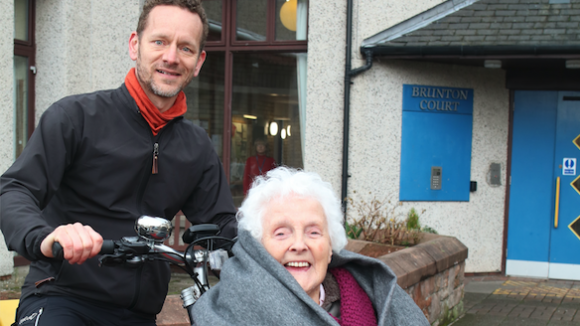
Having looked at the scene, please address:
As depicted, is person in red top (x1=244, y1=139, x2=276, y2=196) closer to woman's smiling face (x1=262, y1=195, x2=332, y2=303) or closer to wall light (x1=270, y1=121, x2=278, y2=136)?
wall light (x1=270, y1=121, x2=278, y2=136)

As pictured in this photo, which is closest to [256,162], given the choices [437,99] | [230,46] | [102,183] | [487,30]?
[230,46]

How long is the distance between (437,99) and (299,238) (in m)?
6.21

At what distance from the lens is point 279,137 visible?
7996 mm

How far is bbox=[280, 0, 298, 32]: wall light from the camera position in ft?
25.4

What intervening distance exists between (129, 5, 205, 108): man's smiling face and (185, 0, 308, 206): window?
219 inches

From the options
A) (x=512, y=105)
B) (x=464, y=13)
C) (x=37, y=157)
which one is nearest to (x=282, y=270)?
(x=37, y=157)

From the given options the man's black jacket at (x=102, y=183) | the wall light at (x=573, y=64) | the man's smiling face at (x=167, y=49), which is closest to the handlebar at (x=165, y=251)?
the man's black jacket at (x=102, y=183)

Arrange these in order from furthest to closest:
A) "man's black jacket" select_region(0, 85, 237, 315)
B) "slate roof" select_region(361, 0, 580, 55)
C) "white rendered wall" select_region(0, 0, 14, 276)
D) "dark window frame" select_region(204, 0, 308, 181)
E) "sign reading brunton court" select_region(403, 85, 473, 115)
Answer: "dark window frame" select_region(204, 0, 308, 181), "sign reading brunton court" select_region(403, 85, 473, 115), "slate roof" select_region(361, 0, 580, 55), "white rendered wall" select_region(0, 0, 14, 276), "man's black jacket" select_region(0, 85, 237, 315)

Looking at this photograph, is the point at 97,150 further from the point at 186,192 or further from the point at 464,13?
the point at 464,13

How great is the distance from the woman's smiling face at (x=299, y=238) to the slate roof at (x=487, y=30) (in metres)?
5.50

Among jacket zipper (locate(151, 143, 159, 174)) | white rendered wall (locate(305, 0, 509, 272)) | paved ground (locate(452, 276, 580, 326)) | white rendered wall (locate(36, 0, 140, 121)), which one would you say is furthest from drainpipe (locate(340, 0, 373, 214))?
jacket zipper (locate(151, 143, 159, 174))

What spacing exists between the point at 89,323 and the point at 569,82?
7438 mm

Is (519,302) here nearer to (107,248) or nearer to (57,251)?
(107,248)

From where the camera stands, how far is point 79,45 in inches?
288
